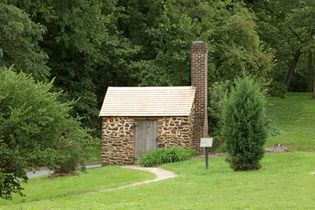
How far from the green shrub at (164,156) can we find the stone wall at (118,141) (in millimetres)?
1239

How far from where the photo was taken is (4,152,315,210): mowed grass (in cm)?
1402

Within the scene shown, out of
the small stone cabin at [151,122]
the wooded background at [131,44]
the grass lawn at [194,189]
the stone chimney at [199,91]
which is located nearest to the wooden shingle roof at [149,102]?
the small stone cabin at [151,122]

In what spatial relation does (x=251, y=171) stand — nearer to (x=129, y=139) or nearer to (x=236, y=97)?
(x=236, y=97)

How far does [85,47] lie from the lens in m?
37.9

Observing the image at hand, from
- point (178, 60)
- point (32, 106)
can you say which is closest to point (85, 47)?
point (178, 60)

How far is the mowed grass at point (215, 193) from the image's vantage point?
1402 cm

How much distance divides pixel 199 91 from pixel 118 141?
4.49 meters

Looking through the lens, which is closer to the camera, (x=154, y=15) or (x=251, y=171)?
(x=251, y=171)

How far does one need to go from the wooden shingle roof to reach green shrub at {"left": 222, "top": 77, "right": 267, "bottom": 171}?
758 cm

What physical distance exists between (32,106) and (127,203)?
4.78m

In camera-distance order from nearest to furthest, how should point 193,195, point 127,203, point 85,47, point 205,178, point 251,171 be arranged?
point 127,203
point 193,195
point 205,178
point 251,171
point 85,47

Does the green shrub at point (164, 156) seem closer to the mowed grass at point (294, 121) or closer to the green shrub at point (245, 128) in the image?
the mowed grass at point (294, 121)

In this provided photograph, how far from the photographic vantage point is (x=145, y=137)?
30250 mm

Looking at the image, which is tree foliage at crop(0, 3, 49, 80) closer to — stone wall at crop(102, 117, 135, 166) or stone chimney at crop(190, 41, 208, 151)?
stone wall at crop(102, 117, 135, 166)
